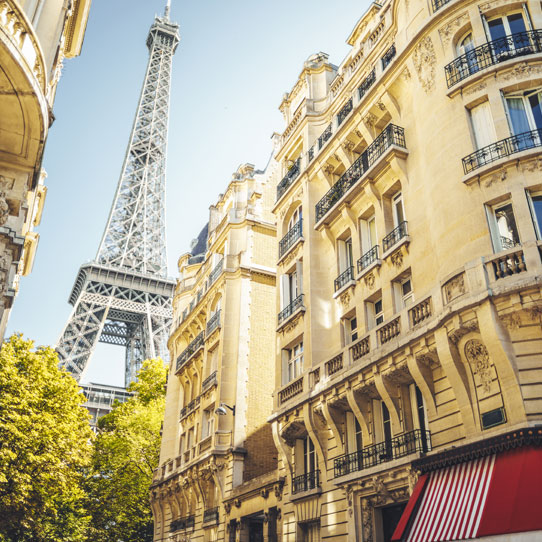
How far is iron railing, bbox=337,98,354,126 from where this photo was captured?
75.9 ft

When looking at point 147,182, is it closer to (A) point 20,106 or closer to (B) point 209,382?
(B) point 209,382

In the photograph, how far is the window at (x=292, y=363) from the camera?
22.9 metres

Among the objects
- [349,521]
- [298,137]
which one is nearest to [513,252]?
[349,521]

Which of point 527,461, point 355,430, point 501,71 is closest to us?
point 527,461

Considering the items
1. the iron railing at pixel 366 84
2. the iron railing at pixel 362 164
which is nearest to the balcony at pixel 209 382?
the iron railing at pixel 362 164

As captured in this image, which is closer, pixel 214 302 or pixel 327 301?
pixel 327 301

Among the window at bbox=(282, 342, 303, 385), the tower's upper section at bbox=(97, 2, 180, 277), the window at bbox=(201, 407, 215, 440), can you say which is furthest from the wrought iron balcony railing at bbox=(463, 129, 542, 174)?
the tower's upper section at bbox=(97, 2, 180, 277)

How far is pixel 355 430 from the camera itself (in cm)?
1864

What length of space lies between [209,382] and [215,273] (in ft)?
22.4

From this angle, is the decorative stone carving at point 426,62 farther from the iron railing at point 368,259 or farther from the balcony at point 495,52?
the iron railing at point 368,259

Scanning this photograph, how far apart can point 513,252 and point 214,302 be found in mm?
23686

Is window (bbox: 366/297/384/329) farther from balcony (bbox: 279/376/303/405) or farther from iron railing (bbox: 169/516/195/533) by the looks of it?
iron railing (bbox: 169/516/195/533)

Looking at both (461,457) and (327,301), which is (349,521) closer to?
(461,457)

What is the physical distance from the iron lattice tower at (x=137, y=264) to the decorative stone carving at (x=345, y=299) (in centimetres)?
7015
